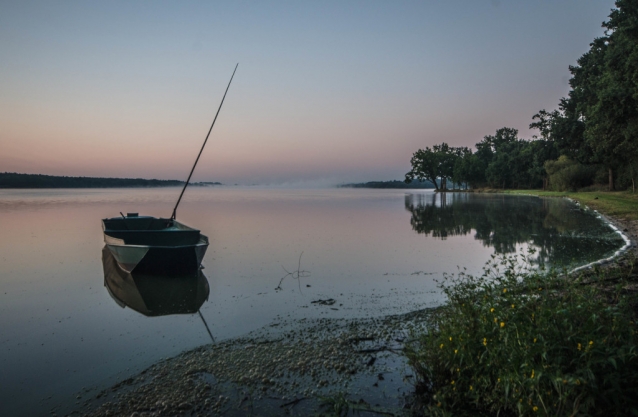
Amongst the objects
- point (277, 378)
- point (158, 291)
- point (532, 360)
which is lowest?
point (158, 291)

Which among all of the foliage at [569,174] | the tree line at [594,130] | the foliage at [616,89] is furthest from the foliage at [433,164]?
the foliage at [616,89]

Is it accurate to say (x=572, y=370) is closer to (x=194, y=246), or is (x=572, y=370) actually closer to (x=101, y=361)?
(x=101, y=361)

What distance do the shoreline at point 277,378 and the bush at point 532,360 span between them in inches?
25.2

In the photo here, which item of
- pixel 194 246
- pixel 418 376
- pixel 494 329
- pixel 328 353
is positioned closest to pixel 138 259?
pixel 194 246

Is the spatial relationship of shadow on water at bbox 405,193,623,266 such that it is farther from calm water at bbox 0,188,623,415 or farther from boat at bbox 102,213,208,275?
boat at bbox 102,213,208,275

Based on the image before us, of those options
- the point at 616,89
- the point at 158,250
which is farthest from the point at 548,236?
the point at 158,250

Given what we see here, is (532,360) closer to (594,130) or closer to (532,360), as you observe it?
(532,360)

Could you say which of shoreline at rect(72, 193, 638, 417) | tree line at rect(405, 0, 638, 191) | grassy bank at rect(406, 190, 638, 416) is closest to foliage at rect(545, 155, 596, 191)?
tree line at rect(405, 0, 638, 191)

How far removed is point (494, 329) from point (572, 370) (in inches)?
28.8

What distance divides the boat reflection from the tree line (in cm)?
2242

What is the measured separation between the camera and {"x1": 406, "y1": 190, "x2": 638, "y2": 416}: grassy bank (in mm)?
3012

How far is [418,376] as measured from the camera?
4.52 m

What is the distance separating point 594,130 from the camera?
2605cm

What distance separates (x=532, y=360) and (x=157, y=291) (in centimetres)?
897
